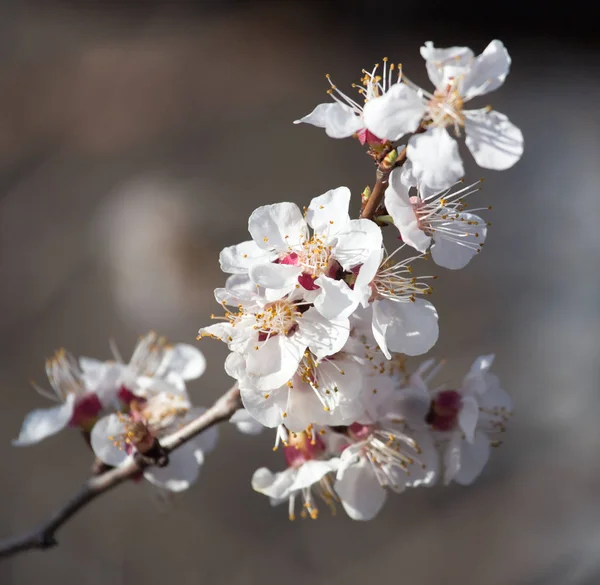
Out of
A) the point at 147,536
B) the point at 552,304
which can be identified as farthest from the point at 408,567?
the point at 552,304

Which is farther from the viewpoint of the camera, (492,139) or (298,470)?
(298,470)

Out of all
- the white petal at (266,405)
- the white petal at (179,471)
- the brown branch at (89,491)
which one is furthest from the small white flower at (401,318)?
the white petal at (179,471)

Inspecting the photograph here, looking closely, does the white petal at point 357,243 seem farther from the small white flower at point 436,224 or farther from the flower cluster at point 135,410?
the flower cluster at point 135,410

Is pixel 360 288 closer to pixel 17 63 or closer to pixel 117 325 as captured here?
pixel 117 325

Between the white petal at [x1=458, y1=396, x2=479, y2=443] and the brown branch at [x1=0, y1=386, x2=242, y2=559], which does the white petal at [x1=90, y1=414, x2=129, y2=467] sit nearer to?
the brown branch at [x1=0, y1=386, x2=242, y2=559]

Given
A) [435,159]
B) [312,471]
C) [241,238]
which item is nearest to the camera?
[435,159]

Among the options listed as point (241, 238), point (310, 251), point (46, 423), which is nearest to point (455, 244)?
point (310, 251)

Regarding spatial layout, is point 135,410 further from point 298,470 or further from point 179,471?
point 298,470

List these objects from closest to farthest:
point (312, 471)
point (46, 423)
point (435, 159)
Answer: point (435, 159), point (312, 471), point (46, 423)

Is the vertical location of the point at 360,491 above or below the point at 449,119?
below
